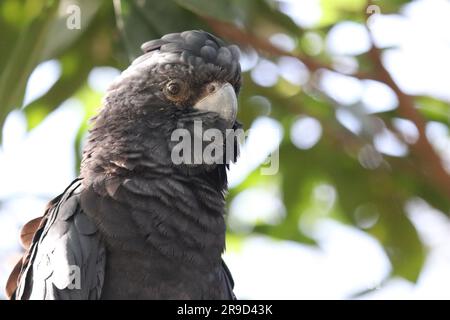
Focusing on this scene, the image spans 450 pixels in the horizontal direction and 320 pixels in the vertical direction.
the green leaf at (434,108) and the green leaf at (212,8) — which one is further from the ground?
the green leaf at (212,8)

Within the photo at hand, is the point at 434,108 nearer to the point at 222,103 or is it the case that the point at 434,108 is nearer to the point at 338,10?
the point at 338,10

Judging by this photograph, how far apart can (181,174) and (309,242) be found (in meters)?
3.00

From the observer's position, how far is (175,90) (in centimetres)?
571

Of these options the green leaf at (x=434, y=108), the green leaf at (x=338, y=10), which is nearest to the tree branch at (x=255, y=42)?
the green leaf at (x=338, y=10)

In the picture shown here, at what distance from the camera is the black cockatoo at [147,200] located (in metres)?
5.18

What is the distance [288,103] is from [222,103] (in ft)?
6.99

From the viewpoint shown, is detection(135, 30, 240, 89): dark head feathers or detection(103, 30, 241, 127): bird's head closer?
detection(103, 30, 241, 127): bird's head

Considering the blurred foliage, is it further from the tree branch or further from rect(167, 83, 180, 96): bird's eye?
rect(167, 83, 180, 96): bird's eye

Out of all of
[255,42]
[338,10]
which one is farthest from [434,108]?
[255,42]

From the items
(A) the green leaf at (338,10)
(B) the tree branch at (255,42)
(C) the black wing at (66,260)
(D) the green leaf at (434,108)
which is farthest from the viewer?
(D) the green leaf at (434,108)

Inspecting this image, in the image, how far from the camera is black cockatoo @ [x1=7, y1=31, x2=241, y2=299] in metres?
5.18

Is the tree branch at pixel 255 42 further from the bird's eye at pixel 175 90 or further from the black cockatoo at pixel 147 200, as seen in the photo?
the bird's eye at pixel 175 90

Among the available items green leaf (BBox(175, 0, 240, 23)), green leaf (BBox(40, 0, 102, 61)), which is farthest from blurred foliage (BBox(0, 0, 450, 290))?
green leaf (BBox(175, 0, 240, 23))

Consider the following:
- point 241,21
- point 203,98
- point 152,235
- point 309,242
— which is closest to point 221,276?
point 152,235
